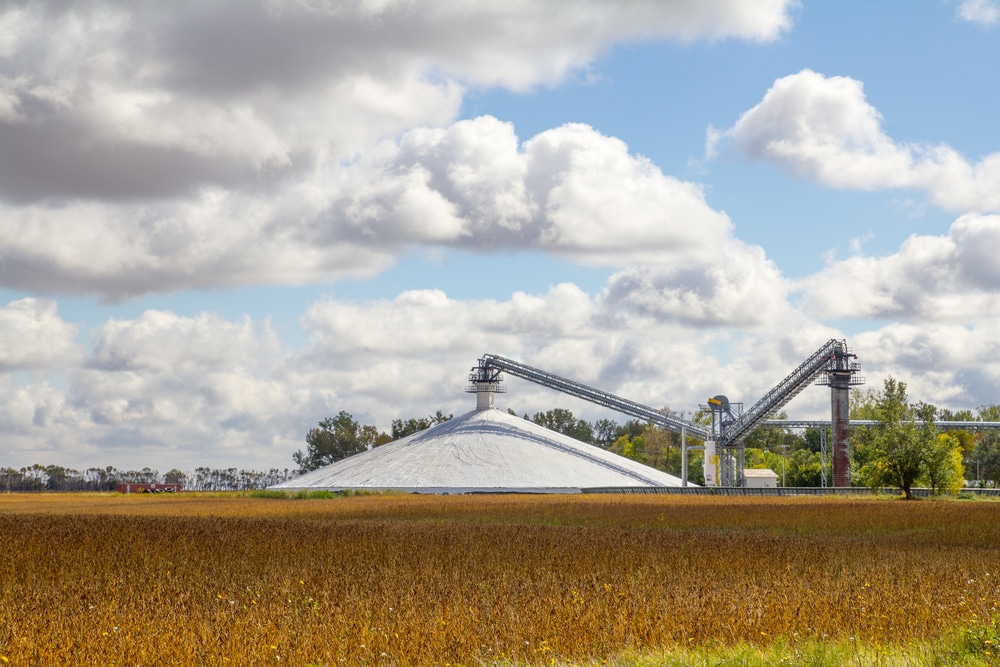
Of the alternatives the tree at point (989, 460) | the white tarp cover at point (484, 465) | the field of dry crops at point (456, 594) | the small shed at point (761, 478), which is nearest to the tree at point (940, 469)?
the white tarp cover at point (484, 465)

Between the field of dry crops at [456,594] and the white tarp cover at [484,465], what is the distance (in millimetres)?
70942

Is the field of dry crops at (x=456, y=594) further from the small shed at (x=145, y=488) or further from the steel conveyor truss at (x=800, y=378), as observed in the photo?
the small shed at (x=145, y=488)

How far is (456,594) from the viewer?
15.7m

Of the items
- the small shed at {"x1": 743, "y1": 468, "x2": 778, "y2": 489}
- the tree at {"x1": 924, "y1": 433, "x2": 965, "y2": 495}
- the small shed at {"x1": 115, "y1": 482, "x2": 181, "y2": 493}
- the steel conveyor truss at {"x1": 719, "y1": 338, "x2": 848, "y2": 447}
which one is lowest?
the small shed at {"x1": 115, "y1": 482, "x2": 181, "y2": 493}

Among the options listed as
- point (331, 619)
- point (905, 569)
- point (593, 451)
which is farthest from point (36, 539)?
point (593, 451)

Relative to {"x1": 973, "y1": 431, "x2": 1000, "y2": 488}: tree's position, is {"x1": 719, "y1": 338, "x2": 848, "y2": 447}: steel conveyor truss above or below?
above

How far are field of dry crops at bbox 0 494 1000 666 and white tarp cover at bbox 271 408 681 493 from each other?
70.9m

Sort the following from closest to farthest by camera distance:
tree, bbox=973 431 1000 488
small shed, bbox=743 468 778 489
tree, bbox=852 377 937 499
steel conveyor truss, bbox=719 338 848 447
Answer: tree, bbox=852 377 937 499, steel conveyor truss, bbox=719 338 848 447, small shed, bbox=743 468 778 489, tree, bbox=973 431 1000 488

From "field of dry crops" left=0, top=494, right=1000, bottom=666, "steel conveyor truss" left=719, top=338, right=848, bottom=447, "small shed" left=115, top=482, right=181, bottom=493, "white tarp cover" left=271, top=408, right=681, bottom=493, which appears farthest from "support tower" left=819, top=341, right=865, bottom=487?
"small shed" left=115, top=482, right=181, bottom=493

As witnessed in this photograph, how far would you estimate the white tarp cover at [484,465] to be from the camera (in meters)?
102

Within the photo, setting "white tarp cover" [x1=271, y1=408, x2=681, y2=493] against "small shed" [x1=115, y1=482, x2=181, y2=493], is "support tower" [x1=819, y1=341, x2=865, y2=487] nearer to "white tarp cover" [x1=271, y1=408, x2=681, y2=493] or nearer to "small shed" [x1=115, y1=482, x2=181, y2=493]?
"white tarp cover" [x1=271, y1=408, x2=681, y2=493]

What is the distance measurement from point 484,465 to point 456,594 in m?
92.2

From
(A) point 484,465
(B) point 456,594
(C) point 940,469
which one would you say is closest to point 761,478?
(A) point 484,465

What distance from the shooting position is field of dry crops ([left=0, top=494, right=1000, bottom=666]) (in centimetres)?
1198
